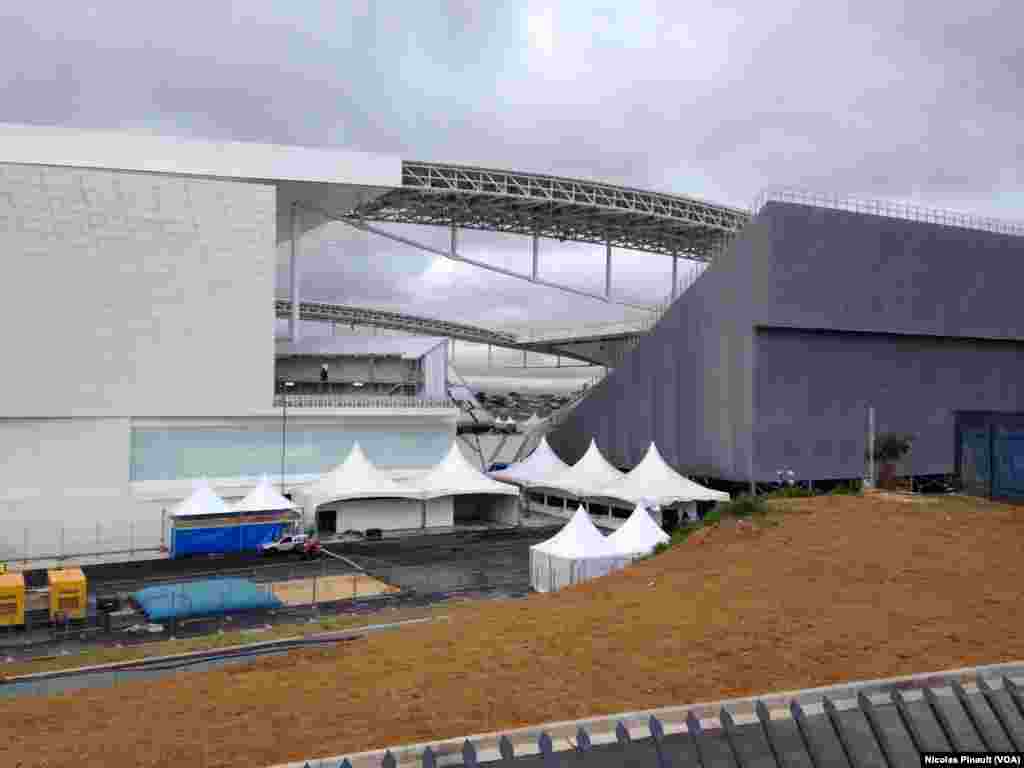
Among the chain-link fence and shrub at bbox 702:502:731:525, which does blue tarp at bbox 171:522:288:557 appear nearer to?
the chain-link fence

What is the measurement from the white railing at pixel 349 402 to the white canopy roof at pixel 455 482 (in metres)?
5.38

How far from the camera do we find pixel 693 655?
1231 centimetres

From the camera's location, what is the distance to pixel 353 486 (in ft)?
130

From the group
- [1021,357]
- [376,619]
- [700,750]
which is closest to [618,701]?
[700,750]

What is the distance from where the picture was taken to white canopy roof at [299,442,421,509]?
38.9 meters

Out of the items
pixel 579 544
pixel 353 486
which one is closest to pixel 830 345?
pixel 579 544

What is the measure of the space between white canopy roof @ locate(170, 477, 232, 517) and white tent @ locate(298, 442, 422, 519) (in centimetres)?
435

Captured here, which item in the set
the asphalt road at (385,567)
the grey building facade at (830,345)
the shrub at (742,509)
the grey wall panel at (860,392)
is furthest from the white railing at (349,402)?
the shrub at (742,509)

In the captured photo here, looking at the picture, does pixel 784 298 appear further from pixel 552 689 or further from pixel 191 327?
pixel 552 689

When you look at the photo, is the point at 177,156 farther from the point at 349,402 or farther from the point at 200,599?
the point at 200,599

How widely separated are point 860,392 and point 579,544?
23.5 meters

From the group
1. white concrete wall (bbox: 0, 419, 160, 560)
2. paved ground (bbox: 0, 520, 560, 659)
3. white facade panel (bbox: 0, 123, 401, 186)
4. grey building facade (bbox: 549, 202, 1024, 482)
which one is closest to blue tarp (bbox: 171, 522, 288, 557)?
paved ground (bbox: 0, 520, 560, 659)

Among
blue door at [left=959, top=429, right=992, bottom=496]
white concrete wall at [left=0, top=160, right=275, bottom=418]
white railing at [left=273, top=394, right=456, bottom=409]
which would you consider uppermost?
white concrete wall at [left=0, top=160, right=275, bottom=418]

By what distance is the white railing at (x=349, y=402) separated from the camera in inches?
1725
